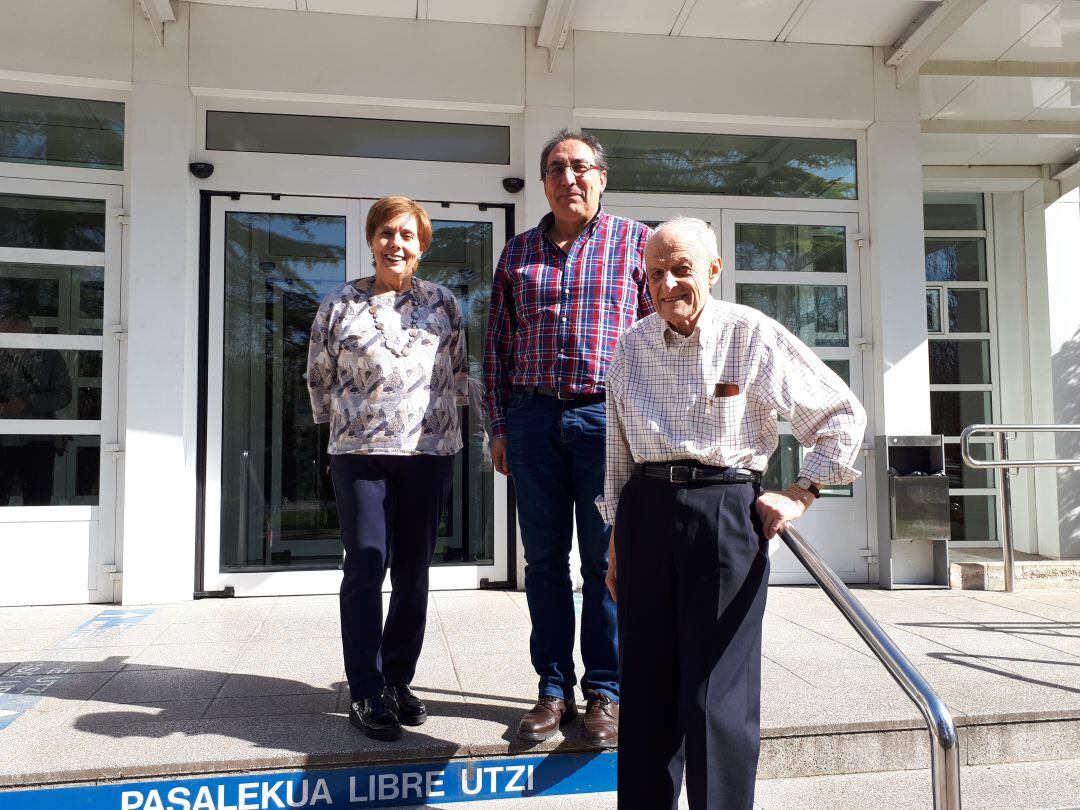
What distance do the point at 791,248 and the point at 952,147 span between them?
6.25 feet

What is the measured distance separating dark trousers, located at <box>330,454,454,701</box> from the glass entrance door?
236cm

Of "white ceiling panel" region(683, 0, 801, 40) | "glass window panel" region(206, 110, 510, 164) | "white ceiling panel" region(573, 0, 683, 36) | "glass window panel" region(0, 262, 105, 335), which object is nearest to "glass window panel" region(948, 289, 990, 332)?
"white ceiling panel" region(683, 0, 801, 40)

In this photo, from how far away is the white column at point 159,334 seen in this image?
4629 millimetres

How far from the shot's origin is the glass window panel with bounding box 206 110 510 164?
16.3ft

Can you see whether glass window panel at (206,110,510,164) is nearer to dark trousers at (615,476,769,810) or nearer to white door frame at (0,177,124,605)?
white door frame at (0,177,124,605)

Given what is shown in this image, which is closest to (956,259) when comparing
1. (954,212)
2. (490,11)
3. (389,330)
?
(954,212)

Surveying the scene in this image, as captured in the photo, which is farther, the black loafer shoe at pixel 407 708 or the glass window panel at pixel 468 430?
the glass window panel at pixel 468 430

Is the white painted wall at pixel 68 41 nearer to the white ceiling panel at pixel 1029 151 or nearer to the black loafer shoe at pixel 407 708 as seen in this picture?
the black loafer shoe at pixel 407 708

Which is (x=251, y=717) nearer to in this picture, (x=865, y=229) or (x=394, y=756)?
(x=394, y=756)

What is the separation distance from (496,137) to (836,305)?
250 centimetres

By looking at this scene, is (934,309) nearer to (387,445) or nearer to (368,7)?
(368,7)

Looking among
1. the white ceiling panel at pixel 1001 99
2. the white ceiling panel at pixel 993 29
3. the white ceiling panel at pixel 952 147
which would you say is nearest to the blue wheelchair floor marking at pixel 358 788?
the white ceiling panel at pixel 993 29

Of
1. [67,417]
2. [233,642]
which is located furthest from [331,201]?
[233,642]

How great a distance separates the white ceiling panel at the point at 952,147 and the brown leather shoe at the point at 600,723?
5259 millimetres
